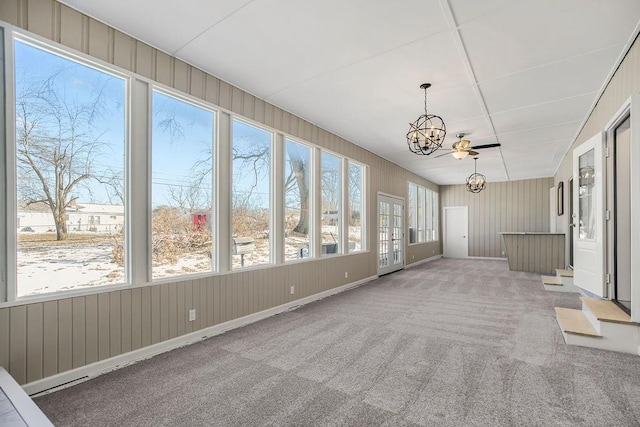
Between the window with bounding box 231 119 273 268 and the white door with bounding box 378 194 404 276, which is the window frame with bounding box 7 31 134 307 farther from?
the white door with bounding box 378 194 404 276

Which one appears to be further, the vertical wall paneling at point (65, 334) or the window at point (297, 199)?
the window at point (297, 199)

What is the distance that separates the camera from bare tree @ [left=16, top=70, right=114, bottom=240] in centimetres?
234

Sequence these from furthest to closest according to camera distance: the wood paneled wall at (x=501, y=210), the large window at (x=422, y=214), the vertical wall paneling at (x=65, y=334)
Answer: the wood paneled wall at (x=501, y=210)
the large window at (x=422, y=214)
the vertical wall paneling at (x=65, y=334)

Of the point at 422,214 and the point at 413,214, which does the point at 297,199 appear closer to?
the point at 413,214

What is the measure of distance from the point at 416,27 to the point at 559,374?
3165 millimetres

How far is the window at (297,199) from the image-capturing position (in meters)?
4.73

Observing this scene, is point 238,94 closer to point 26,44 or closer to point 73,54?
point 73,54

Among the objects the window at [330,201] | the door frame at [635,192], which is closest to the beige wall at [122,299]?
the window at [330,201]

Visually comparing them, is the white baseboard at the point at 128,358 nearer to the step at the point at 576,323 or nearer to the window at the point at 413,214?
the step at the point at 576,323

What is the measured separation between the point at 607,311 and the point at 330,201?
13.0 ft

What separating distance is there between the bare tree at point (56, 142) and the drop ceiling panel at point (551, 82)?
4.21m

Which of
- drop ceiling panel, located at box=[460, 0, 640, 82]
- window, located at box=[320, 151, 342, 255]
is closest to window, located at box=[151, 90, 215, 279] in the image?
window, located at box=[320, 151, 342, 255]

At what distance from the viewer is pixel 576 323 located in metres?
3.46

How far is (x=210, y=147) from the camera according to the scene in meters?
3.62
